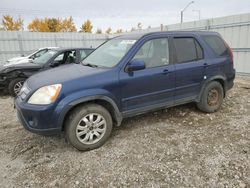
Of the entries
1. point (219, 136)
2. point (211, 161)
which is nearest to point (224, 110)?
point (219, 136)

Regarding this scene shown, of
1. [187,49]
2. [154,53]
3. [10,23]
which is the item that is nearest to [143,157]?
[154,53]

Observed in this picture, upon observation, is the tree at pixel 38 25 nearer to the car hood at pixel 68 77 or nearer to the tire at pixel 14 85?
the tire at pixel 14 85

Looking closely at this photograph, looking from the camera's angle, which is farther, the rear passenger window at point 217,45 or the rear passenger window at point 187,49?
the rear passenger window at point 217,45

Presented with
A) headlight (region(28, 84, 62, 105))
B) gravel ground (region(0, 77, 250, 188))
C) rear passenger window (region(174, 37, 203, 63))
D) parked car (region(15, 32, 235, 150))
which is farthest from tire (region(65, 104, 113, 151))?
rear passenger window (region(174, 37, 203, 63))

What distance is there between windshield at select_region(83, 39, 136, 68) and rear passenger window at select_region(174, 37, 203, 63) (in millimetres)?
936

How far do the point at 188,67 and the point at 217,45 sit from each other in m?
1.09

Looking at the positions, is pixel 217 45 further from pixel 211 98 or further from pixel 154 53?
pixel 154 53

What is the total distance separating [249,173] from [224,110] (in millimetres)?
2219

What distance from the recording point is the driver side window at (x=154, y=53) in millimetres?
3248

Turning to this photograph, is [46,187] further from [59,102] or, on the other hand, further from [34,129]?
[59,102]

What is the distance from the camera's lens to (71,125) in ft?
8.98

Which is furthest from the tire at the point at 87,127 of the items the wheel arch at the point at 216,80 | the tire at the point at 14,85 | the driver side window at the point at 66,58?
the tire at the point at 14,85

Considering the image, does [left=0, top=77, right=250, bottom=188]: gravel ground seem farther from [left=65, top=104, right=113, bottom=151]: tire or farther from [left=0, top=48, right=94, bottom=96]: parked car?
[left=0, top=48, right=94, bottom=96]: parked car

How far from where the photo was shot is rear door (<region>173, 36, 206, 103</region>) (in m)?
3.54
